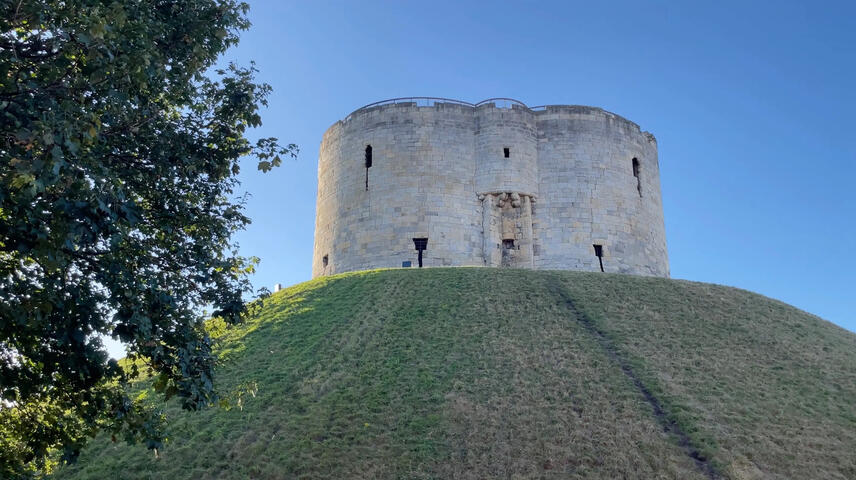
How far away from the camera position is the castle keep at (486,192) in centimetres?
3450

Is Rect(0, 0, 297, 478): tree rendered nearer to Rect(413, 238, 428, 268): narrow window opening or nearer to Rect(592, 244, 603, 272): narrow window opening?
Rect(413, 238, 428, 268): narrow window opening

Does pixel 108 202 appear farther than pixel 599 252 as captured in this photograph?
No

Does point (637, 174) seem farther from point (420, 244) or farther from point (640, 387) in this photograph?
point (640, 387)

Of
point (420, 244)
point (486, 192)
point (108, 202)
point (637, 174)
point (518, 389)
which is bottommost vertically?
point (518, 389)

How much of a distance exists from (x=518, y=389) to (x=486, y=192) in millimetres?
17011

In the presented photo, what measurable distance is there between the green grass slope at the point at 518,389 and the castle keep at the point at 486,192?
473cm

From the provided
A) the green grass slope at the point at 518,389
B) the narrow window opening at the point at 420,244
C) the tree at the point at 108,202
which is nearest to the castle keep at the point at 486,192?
the narrow window opening at the point at 420,244

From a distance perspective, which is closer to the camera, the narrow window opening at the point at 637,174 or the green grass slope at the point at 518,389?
the green grass slope at the point at 518,389

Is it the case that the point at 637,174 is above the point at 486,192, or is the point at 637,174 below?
above

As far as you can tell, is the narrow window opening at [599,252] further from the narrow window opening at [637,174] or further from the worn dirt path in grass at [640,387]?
the worn dirt path in grass at [640,387]

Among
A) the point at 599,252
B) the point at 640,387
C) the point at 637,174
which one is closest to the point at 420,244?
the point at 599,252

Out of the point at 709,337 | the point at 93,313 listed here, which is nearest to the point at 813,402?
the point at 709,337

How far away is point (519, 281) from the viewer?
29.7m

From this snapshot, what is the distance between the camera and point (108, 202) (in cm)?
848
